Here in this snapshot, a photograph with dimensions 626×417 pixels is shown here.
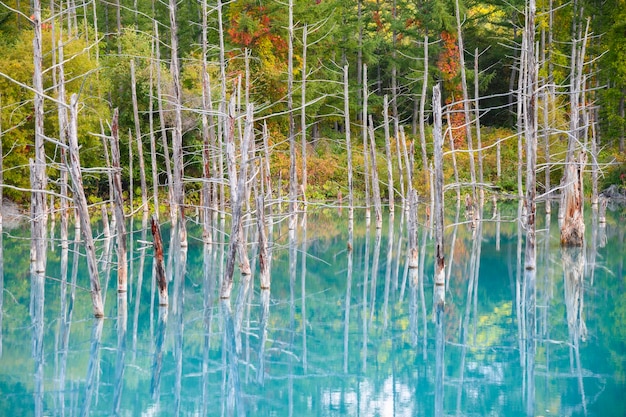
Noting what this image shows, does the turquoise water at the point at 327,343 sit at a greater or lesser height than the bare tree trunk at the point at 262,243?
lesser

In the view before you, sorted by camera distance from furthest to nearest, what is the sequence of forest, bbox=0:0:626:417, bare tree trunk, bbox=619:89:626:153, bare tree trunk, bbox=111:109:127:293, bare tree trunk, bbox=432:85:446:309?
bare tree trunk, bbox=619:89:626:153 < bare tree trunk, bbox=432:85:446:309 < bare tree trunk, bbox=111:109:127:293 < forest, bbox=0:0:626:417

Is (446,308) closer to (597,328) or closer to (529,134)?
(597,328)

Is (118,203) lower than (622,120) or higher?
lower

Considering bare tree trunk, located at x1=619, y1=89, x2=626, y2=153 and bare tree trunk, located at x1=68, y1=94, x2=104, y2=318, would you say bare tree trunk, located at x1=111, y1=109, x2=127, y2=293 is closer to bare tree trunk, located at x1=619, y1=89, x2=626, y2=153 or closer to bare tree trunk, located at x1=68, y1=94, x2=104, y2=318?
bare tree trunk, located at x1=68, y1=94, x2=104, y2=318

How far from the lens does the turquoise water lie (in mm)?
8953

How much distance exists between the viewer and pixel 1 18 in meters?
34.9

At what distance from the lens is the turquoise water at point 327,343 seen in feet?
29.4

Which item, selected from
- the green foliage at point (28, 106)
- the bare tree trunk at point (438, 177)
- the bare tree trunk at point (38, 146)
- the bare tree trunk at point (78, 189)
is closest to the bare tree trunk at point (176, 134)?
the bare tree trunk at point (38, 146)

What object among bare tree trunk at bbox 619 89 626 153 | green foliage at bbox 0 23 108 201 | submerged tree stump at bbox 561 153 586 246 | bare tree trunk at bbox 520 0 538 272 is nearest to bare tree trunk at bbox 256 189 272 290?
bare tree trunk at bbox 520 0 538 272

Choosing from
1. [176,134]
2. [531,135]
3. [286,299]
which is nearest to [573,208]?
[531,135]

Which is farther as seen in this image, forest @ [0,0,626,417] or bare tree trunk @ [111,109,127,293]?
bare tree trunk @ [111,109,127,293]

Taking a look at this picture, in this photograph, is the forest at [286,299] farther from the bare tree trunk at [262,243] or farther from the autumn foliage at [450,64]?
the autumn foliage at [450,64]

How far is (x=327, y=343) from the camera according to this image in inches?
455

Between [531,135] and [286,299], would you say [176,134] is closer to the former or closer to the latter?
[286,299]
